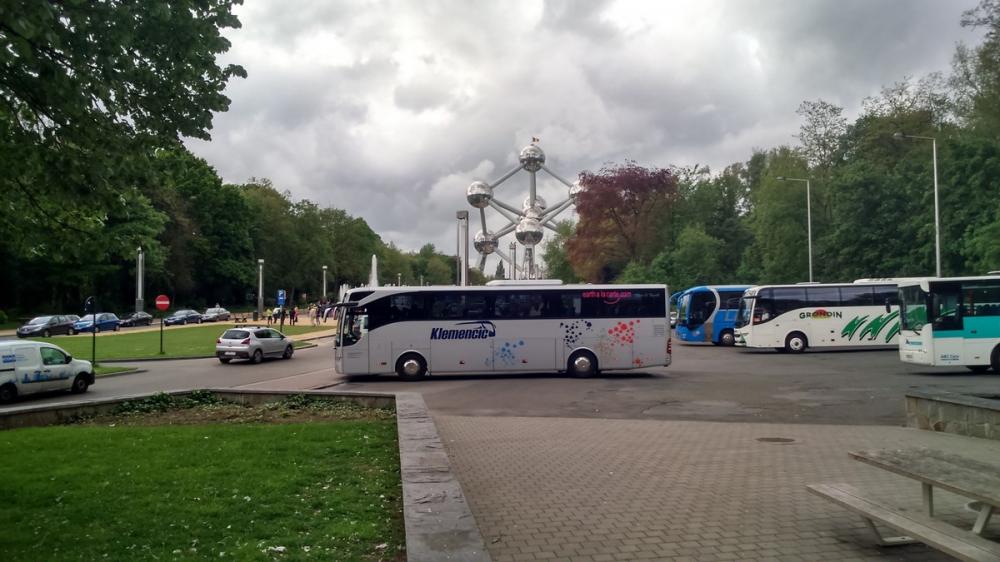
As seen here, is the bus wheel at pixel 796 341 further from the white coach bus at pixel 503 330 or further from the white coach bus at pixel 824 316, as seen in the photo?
the white coach bus at pixel 503 330

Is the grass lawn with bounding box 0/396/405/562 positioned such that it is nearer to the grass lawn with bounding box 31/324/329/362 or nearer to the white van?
the white van

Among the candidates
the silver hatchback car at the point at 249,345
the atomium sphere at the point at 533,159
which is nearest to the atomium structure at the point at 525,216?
the atomium sphere at the point at 533,159

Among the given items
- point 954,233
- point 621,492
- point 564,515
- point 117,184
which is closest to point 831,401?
point 621,492

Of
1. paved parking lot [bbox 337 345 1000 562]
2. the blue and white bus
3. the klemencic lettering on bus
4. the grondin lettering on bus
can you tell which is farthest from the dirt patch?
the blue and white bus

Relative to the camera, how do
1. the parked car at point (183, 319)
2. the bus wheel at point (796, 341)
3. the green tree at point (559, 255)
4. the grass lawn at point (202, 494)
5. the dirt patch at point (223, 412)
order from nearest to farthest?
the grass lawn at point (202, 494) < the dirt patch at point (223, 412) < the bus wheel at point (796, 341) < the parked car at point (183, 319) < the green tree at point (559, 255)

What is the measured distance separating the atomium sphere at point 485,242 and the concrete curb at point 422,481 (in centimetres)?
8947

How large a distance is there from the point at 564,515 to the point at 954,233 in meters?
41.2

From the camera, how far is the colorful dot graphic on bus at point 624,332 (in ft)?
75.5

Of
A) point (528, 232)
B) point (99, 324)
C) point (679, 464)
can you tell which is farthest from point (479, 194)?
point (679, 464)

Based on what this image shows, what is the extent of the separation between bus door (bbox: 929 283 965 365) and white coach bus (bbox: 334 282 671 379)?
7.73 m

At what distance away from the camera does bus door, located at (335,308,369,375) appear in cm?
2242

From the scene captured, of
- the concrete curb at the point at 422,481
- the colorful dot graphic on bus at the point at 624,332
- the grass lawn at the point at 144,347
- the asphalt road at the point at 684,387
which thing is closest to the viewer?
the concrete curb at the point at 422,481

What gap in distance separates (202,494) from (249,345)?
81.5ft

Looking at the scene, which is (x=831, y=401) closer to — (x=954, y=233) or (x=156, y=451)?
(x=156, y=451)
